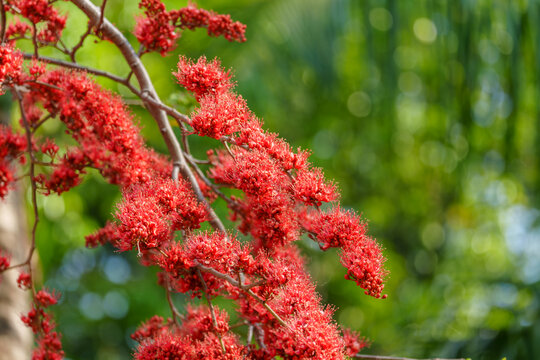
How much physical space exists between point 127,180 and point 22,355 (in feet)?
4.18

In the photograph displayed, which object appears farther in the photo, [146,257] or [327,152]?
[327,152]

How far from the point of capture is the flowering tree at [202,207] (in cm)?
101

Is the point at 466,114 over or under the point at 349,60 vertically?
under

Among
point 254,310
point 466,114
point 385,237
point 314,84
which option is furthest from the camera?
point 385,237

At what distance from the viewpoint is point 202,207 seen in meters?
1.10

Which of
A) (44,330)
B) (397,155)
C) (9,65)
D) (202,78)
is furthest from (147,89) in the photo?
(397,155)

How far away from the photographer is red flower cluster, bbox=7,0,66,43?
1.32 metres

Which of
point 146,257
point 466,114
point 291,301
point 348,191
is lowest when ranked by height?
point 291,301

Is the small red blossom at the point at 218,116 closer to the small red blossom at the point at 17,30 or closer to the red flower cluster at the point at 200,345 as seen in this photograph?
the red flower cluster at the point at 200,345

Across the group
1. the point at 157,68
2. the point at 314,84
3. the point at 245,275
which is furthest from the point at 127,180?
the point at 314,84

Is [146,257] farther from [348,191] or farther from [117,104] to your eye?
[348,191]

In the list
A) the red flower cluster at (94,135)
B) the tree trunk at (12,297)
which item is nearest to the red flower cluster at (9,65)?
the red flower cluster at (94,135)

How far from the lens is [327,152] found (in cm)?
619

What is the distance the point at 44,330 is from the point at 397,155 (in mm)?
5739
